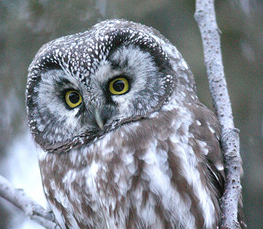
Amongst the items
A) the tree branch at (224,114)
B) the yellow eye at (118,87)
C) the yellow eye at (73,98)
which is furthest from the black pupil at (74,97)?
the tree branch at (224,114)

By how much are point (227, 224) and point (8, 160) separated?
11.6ft

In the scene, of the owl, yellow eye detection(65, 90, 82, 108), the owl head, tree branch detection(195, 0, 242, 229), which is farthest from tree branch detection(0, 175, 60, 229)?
tree branch detection(195, 0, 242, 229)

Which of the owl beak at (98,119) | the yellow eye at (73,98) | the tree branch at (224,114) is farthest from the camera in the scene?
the yellow eye at (73,98)

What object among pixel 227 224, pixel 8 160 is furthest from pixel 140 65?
pixel 8 160

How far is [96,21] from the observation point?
5945 mm

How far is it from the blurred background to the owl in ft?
6.75

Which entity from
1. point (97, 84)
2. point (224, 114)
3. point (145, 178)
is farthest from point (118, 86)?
point (224, 114)

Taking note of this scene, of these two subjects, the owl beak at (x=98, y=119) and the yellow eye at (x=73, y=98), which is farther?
the yellow eye at (x=73, y=98)

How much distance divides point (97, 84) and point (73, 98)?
0.29 m

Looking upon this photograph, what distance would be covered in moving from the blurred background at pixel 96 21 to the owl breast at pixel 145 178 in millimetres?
2202

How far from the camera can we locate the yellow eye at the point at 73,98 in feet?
12.0

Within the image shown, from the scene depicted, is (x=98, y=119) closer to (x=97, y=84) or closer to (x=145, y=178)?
(x=97, y=84)

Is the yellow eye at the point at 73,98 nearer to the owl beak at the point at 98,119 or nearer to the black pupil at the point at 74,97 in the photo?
the black pupil at the point at 74,97

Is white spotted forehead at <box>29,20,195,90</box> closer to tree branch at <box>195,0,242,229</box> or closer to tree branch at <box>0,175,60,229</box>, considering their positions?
tree branch at <box>195,0,242,229</box>
